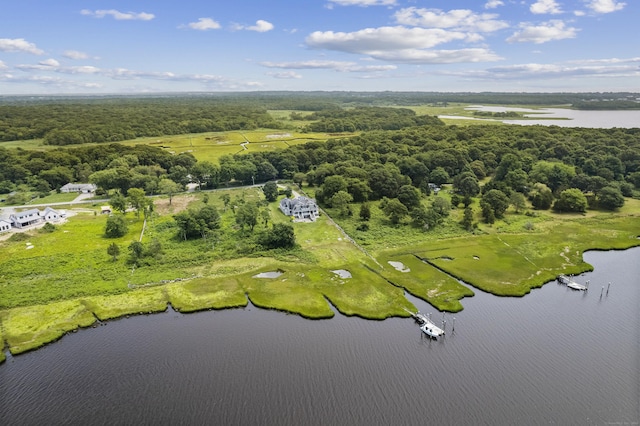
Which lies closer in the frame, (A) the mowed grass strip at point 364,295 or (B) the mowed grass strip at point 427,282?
(A) the mowed grass strip at point 364,295

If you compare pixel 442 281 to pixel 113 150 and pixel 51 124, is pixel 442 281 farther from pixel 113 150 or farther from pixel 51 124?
pixel 51 124

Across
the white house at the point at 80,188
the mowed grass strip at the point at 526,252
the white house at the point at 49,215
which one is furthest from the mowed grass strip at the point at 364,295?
the white house at the point at 80,188

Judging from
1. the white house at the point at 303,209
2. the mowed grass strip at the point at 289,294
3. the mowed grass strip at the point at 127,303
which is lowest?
the mowed grass strip at the point at 127,303

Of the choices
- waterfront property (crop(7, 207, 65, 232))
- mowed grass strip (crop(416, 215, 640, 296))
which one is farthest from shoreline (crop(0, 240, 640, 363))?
waterfront property (crop(7, 207, 65, 232))

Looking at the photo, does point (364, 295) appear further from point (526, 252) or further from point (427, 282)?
point (526, 252)

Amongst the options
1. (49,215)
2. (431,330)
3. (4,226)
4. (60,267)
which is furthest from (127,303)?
(49,215)

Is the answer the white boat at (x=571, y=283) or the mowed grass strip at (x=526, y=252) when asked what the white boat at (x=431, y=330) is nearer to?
the mowed grass strip at (x=526, y=252)
